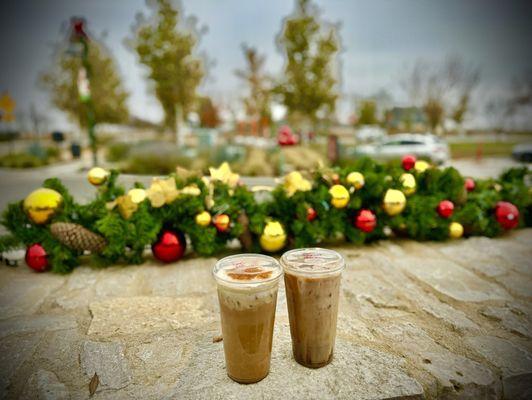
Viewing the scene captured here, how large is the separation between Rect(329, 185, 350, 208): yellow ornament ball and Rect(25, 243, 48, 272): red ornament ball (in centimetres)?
239

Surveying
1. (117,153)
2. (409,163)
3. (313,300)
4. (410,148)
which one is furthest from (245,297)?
(410,148)

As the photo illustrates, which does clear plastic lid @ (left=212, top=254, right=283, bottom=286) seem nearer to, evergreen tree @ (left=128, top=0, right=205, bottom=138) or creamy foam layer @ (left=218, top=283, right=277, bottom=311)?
creamy foam layer @ (left=218, top=283, right=277, bottom=311)

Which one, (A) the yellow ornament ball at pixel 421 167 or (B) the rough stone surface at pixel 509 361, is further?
(A) the yellow ornament ball at pixel 421 167

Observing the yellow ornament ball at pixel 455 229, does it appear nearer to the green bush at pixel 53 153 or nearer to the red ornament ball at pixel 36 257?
the red ornament ball at pixel 36 257

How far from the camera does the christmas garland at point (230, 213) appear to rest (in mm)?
2793

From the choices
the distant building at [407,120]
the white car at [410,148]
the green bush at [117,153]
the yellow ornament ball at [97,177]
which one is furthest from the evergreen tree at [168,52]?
the distant building at [407,120]

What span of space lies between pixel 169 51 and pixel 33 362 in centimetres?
1831

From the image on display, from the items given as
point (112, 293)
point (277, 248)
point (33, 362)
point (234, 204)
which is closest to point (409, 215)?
point (277, 248)

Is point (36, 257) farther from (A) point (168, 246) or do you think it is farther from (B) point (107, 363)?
(B) point (107, 363)

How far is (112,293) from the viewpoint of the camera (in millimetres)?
2455

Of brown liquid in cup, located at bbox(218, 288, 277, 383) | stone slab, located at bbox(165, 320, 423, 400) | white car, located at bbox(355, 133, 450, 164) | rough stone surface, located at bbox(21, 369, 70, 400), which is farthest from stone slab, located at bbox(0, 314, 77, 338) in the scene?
white car, located at bbox(355, 133, 450, 164)

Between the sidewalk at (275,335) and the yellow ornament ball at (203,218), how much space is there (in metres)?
0.37

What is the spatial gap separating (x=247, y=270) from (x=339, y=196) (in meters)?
1.79

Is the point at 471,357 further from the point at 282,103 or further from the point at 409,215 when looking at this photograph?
the point at 282,103
